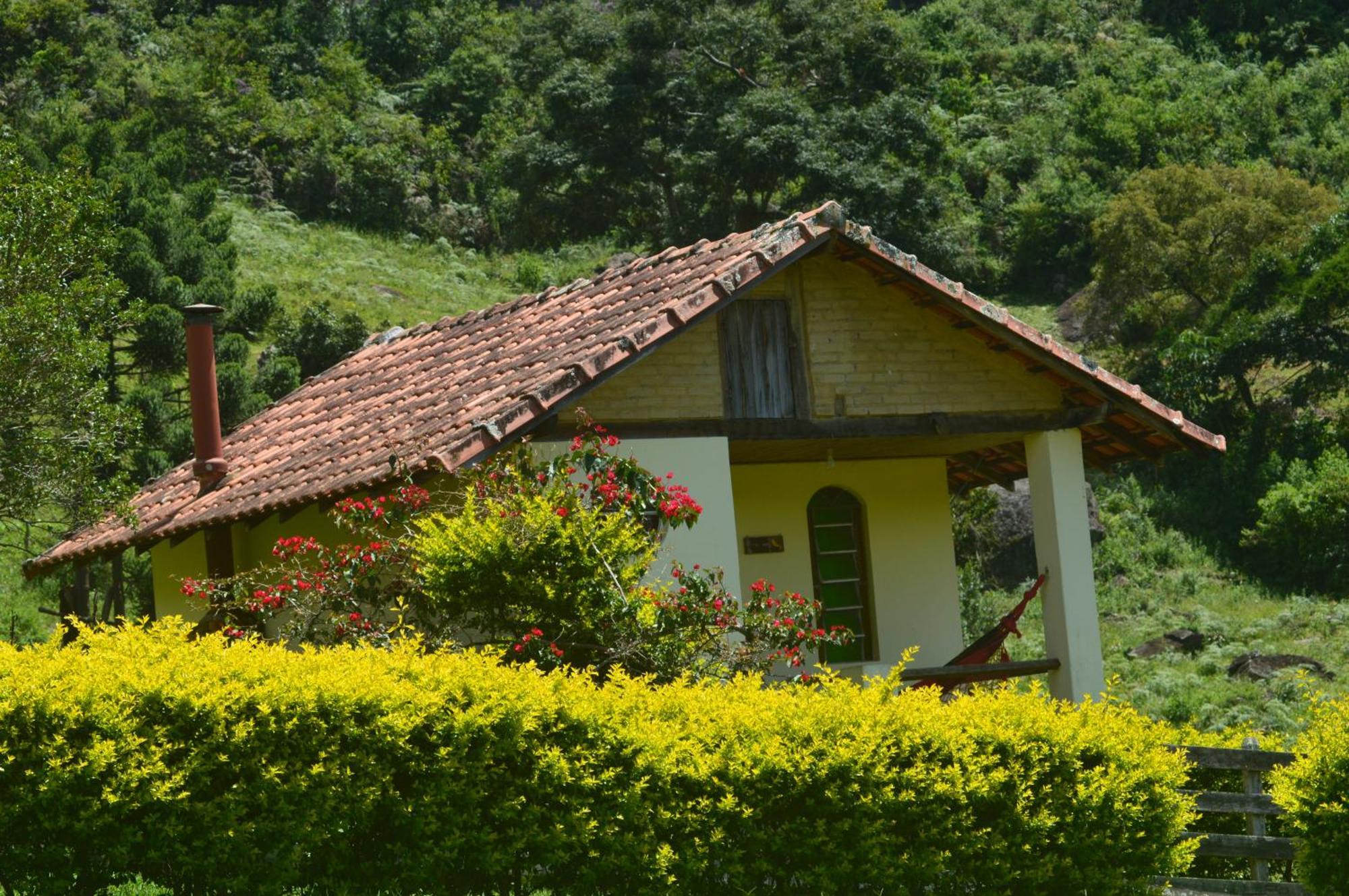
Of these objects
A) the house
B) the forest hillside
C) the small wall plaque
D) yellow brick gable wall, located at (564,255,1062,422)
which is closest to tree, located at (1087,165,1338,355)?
the forest hillside

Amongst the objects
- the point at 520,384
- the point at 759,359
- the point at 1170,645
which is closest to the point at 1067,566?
the point at 759,359

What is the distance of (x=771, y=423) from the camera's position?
13344 mm

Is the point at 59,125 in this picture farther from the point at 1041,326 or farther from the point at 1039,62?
the point at 1039,62

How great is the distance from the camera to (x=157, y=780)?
22.5ft

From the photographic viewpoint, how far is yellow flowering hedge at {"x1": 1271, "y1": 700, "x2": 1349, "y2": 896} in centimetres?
885

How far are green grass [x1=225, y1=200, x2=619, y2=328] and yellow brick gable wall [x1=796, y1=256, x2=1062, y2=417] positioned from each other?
83.1 ft

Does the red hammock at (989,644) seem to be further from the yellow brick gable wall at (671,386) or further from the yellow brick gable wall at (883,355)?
the yellow brick gable wall at (671,386)

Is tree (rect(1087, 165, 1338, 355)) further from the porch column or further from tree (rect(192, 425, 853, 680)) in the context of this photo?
tree (rect(192, 425, 853, 680))

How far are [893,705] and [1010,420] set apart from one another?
6.40m

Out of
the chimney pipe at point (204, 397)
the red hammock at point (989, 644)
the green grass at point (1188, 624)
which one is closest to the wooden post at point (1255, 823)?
the red hammock at point (989, 644)

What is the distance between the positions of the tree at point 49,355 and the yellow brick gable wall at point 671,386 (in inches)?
202

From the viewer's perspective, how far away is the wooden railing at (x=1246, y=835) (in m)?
10.5

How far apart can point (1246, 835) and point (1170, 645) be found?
61.4 feet

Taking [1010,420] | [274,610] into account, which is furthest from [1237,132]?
[274,610]
